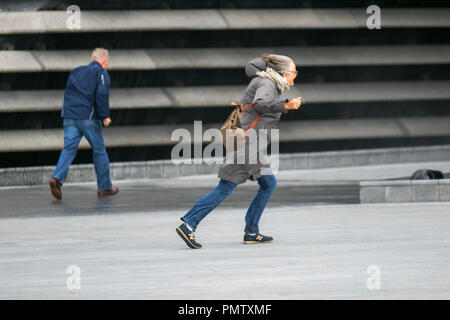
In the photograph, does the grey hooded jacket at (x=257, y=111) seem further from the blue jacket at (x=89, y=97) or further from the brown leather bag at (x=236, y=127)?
the blue jacket at (x=89, y=97)

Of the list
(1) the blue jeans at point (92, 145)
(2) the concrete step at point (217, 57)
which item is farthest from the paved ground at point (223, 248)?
(2) the concrete step at point (217, 57)

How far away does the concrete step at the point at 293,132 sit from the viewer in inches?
667

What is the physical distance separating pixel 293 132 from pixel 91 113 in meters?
Result: 5.55

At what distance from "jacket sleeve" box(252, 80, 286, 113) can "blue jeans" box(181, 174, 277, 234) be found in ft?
2.12

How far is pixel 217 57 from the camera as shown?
1783 cm

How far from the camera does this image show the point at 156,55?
17500 millimetres

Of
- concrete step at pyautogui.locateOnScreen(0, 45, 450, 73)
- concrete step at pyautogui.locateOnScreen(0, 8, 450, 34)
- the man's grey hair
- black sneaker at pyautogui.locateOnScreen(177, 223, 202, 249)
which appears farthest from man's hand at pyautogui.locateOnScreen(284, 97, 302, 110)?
concrete step at pyautogui.locateOnScreen(0, 45, 450, 73)

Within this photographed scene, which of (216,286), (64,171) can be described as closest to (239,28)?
(64,171)

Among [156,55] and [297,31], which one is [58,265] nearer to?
[156,55]

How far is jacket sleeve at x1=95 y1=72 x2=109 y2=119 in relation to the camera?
44.9 ft

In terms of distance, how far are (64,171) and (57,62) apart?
3851mm

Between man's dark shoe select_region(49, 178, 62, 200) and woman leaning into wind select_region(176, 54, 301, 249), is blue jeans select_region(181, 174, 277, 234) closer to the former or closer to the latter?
woman leaning into wind select_region(176, 54, 301, 249)

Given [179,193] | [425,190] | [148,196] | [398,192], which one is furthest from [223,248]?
[179,193]

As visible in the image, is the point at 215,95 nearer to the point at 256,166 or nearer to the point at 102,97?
the point at 102,97
